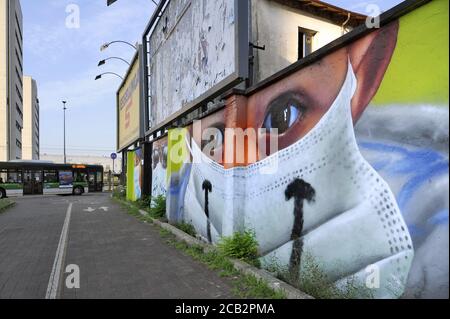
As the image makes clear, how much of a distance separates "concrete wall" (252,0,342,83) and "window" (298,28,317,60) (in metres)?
0.18

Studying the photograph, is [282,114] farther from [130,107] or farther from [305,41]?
[130,107]

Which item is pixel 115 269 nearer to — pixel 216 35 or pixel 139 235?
pixel 139 235

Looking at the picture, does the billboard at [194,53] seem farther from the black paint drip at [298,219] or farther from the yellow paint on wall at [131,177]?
the yellow paint on wall at [131,177]

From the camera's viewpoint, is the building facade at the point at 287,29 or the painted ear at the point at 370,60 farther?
the building facade at the point at 287,29

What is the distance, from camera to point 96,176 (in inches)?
1305

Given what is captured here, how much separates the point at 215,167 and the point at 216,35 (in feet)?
9.55

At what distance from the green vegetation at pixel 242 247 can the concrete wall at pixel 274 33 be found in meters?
3.41

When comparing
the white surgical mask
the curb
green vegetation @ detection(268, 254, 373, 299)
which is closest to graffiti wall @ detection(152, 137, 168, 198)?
the curb

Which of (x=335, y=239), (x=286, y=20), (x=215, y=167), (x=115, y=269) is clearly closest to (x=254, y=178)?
(x=215, y=167)

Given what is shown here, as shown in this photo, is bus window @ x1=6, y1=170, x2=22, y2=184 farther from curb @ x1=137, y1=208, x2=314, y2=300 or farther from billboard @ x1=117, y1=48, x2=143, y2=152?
curb @ x1=137, y1=208, x2=314, y2=300

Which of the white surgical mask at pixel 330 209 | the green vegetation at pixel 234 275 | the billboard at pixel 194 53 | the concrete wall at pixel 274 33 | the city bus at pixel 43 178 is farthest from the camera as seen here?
the city bus at pixel 43 178

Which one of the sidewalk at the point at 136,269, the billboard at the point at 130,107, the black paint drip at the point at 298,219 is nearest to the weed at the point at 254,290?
the sidewalk at the point at 136,269

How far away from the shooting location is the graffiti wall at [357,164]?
11.0 ft

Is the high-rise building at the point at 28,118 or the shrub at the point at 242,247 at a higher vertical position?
the high-rise building at the point at 28,118
